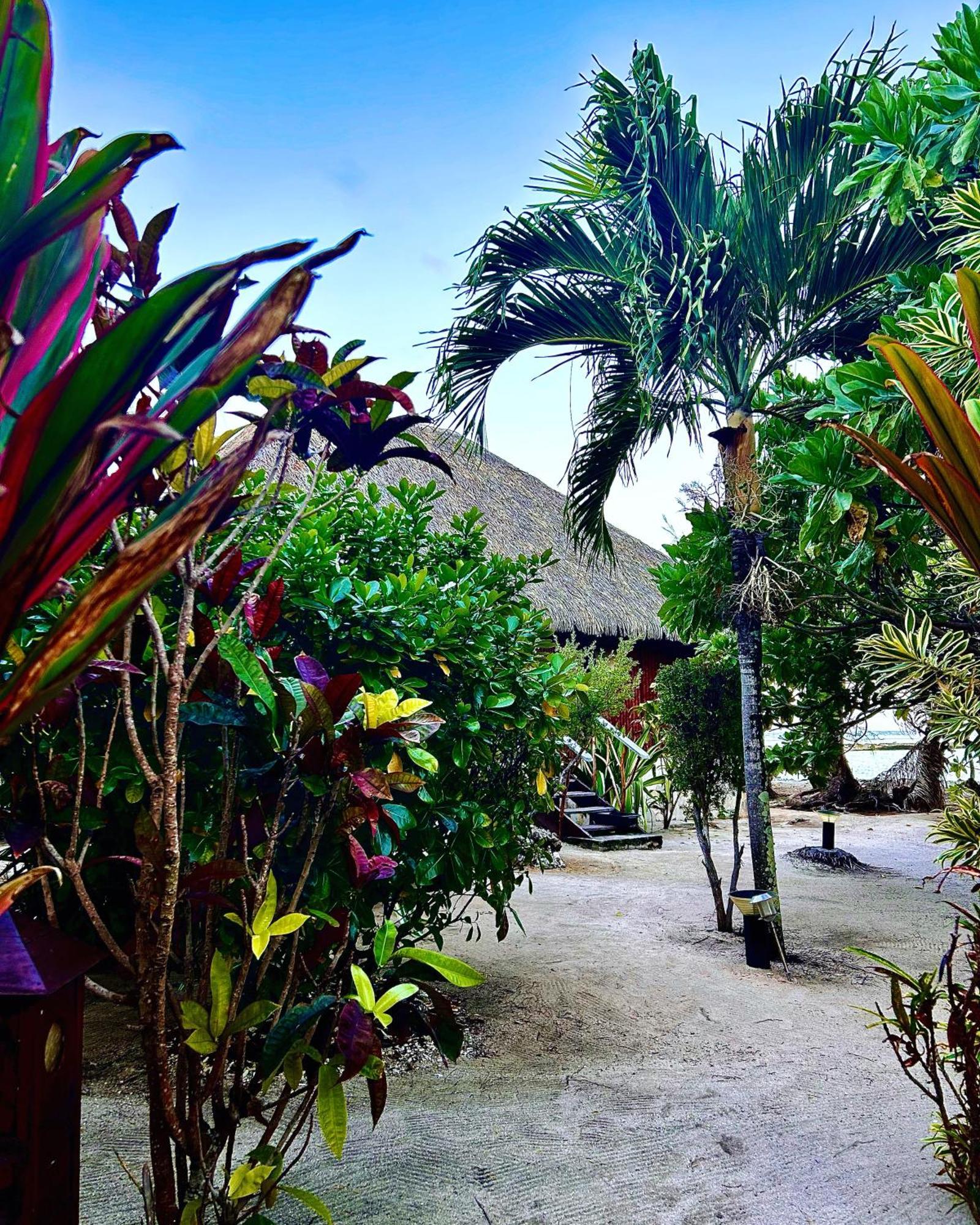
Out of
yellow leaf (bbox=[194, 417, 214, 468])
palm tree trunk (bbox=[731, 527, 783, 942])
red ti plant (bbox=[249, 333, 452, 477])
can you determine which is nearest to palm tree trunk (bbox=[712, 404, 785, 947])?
palm tree trunk (bbox=[731, 527, 783, 942])

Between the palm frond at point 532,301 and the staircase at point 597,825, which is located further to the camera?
the staircase at point 597,825

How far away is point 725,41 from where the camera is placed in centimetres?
411

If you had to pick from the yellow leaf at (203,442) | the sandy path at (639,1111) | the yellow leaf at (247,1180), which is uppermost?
the yellow leaf at (203,442)

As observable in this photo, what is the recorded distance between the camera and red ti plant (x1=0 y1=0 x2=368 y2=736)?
1.99ft

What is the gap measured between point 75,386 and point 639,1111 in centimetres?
277

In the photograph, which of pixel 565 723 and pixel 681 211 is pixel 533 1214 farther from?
pixel 681 211

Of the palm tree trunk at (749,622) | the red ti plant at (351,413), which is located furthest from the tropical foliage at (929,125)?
the red ti plant at (351,413)

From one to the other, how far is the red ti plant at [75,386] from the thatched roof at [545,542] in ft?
31.3

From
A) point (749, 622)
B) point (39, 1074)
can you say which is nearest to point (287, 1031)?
point (39, 1074)

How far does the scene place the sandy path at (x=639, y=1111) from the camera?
6.68 ft

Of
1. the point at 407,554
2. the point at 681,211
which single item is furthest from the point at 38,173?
the point at 681,211

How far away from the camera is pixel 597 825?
9.34 m

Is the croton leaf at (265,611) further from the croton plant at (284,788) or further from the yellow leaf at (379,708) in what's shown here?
the yellow leaf at (379,708)

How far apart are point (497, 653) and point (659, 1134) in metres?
1.58
